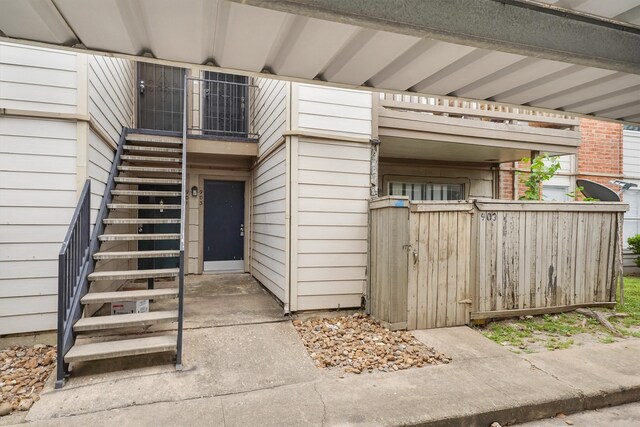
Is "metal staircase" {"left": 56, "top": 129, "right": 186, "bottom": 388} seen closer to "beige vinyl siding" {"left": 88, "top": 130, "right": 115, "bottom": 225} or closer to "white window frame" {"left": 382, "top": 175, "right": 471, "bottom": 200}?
"beige vinyl siding" {"left": 88, "top": 130, "right": 115, "bottom": 225}

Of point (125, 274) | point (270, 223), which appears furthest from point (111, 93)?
point (270, 223)

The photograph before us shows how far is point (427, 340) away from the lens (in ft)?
13.1

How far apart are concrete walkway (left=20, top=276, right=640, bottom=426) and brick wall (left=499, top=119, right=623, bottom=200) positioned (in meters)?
6.11

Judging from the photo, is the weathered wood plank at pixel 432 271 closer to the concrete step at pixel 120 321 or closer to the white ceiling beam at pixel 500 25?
the white ceiling beam at pixel 500 25

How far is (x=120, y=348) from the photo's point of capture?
125 inches

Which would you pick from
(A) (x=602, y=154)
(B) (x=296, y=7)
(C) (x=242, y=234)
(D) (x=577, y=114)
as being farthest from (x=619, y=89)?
(A) (x=602, y=154)

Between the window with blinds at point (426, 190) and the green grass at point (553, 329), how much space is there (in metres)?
3.19

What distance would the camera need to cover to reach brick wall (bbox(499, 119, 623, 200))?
332 inches

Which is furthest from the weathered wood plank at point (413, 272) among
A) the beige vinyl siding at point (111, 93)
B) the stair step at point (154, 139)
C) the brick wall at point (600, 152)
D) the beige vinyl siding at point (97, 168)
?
the brick wall at point (600, 152)

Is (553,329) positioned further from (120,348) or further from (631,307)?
(120,348)

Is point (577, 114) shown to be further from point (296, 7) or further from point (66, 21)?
point (66, 21)

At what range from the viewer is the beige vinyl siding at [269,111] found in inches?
198

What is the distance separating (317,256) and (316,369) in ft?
5.63

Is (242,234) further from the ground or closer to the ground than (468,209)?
closer to the ground
